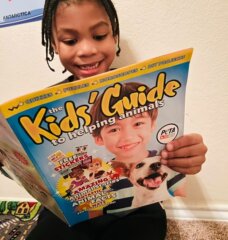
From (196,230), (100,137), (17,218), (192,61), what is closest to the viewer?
(100,137)

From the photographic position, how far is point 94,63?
1.68ft

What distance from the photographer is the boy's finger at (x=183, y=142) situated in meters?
0.49

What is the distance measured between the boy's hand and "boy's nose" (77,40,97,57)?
0.71 feet

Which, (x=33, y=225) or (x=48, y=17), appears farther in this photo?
(x=33, y=225)

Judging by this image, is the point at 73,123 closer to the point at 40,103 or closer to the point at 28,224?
the point at 40,103

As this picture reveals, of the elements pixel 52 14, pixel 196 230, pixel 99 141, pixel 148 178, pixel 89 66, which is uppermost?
pixel 52 14

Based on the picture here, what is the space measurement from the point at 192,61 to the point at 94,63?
25cm

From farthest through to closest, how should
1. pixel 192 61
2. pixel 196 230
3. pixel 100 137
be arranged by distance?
pixel 196 230 → pixel 192 61 → pixel 100 137

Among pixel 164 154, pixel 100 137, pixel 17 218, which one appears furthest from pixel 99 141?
pixel 17 218

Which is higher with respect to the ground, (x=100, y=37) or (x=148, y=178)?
(x=100, y=37)

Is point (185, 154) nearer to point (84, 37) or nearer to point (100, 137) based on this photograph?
point (100, 137)

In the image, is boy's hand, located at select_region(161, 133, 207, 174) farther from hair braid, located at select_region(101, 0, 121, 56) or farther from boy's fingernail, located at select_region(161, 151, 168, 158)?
hair braid, located at select_region(101, 0, 121, 56)

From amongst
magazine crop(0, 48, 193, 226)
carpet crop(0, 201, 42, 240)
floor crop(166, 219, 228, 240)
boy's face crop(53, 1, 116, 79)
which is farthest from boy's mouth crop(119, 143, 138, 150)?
carpet crop(0, 201, 42, 240)

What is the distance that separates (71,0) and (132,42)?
20cm
